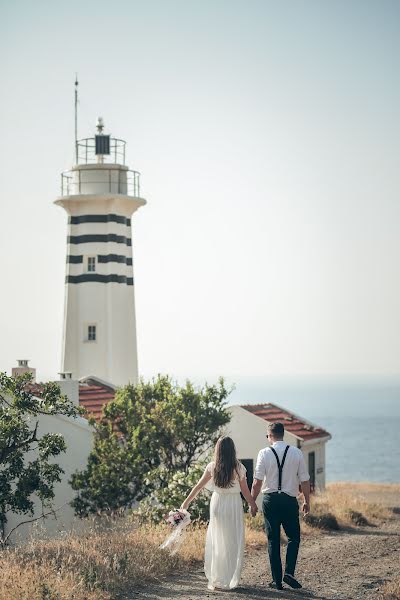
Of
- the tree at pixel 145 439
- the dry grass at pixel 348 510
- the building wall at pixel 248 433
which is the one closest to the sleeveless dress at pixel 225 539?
the dry grass at pixel 348 510

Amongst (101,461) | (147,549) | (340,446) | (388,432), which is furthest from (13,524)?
(388,432)

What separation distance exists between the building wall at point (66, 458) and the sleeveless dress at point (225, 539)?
1135 centimetres

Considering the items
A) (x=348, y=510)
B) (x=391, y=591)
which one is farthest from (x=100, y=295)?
(x=391, y=591)

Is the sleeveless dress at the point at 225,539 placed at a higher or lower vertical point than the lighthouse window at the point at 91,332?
lower

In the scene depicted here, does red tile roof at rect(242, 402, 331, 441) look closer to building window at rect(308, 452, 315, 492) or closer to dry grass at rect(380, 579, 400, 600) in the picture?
building window at rect(308, 452, 315, 492)

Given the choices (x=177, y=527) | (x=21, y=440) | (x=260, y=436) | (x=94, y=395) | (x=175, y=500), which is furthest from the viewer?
(x=260, y=436)

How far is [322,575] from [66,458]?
1170 centimetres

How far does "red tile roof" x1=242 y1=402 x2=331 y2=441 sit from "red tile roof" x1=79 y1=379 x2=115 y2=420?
14.2ft

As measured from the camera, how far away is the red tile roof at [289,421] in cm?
3344

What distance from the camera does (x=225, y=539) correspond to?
44.4ft

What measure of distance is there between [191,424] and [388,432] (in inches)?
5255

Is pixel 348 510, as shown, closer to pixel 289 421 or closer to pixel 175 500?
pixel 175 500

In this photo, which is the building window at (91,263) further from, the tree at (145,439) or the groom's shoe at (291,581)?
the groom's shoe at (291,581)

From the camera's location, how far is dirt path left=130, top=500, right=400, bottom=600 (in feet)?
43.3
